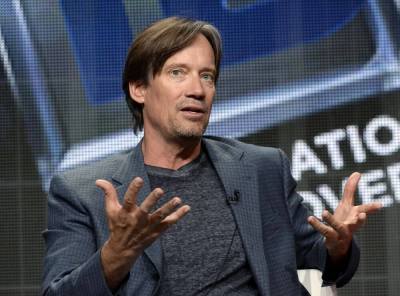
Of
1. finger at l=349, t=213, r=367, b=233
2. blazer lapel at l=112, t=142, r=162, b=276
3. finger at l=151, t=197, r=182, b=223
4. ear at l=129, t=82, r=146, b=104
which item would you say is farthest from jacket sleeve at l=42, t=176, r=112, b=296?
finger at l=349, t=213, r=367, b=233

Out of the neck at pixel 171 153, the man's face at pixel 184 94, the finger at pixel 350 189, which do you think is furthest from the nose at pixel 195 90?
the finger at pixel 350 189

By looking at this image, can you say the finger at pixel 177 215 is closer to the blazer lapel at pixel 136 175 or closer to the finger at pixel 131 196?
the finger at pixel 131 196

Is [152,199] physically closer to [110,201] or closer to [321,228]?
[110,201]

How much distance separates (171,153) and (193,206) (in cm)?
18

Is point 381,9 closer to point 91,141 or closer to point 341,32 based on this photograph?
point 341,32

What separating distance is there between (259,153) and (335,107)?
1.86 m

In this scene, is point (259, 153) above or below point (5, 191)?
above

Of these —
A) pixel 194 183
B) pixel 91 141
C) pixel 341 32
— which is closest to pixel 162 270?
pixel 194 183

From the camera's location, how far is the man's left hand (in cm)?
208

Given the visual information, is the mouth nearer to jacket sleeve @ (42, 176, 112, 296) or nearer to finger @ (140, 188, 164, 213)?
jacket sleeve @ (42, 176, 112, 296)

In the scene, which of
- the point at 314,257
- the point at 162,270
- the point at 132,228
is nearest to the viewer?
the point at 132,228

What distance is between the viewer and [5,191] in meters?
4.25

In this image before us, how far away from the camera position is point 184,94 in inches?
92.3

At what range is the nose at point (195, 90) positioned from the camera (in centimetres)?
233
